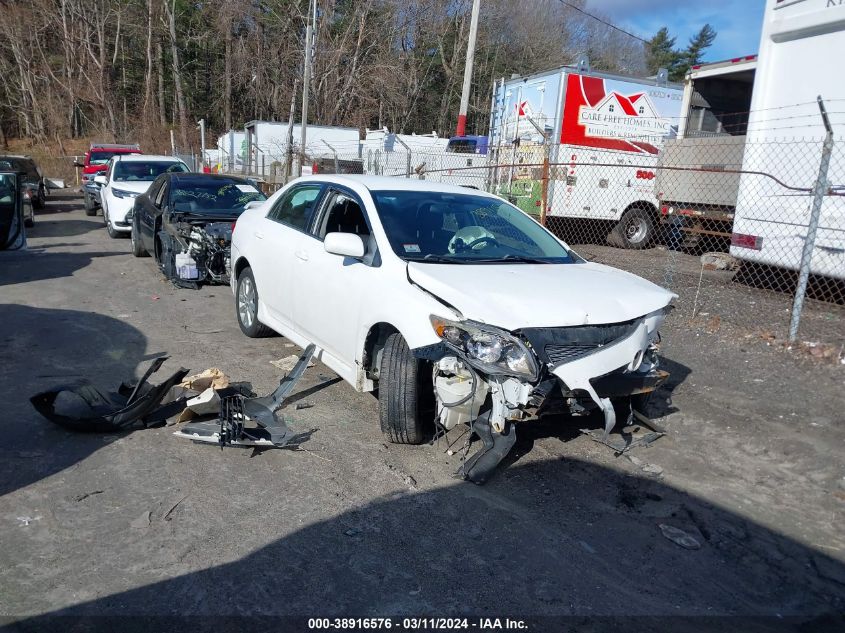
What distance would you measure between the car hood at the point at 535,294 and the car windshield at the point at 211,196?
6.26m

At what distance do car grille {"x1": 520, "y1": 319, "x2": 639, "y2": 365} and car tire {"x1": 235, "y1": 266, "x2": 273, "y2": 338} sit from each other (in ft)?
11.7

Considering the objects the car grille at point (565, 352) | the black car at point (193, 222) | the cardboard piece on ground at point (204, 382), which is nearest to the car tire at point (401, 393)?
the car grille at point (565, 352)

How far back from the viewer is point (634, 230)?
1489cm

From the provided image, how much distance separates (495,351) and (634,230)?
1213 centimetres

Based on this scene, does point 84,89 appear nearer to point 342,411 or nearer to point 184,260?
point 184,260

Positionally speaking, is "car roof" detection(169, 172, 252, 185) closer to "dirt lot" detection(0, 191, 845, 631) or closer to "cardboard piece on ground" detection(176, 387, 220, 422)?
"dirt lot" detection(0, 191, 845, 631)

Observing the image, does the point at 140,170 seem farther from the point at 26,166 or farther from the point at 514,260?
the point at 514,260

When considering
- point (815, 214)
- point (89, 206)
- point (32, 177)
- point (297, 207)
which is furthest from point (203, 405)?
point (32, 177)

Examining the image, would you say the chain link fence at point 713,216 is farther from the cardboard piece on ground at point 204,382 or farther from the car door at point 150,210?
the cardboard piece on ground at point 204,382

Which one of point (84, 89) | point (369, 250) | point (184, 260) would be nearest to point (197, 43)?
point (84, 89)

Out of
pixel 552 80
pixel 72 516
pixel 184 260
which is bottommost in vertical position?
pixel 72 516

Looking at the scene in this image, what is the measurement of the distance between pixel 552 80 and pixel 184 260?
8.81 metres

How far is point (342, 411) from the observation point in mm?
5035

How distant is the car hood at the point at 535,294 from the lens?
3828 millimetres
